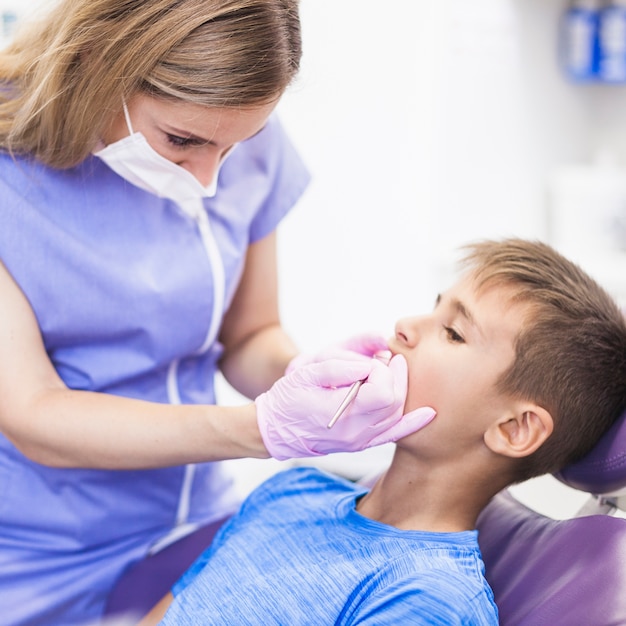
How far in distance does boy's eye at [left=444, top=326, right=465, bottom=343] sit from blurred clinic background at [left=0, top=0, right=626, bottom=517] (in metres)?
1.51

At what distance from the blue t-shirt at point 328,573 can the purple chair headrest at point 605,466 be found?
19 cm

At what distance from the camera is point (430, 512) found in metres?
1.33

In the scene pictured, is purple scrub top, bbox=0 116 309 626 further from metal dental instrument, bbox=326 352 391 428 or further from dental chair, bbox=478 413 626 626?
dental chair, bbox=478 413 626 626

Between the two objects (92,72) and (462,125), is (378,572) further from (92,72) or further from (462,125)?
(462,125)

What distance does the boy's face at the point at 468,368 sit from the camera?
4.17 ft

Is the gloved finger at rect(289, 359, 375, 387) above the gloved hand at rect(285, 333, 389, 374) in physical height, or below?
above

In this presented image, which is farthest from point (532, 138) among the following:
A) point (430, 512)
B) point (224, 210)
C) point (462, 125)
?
point (430, 512)

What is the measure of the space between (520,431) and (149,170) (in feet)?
2.28

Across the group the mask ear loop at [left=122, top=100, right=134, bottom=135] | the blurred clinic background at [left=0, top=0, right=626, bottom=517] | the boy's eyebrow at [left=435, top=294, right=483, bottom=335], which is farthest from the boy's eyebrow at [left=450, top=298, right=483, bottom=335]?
the blurred clinic background at [left=0, top=0, right=626, bottom=517]

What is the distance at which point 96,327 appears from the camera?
4.51ft

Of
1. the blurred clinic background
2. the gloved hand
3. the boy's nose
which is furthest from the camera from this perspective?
the blurred clinic background

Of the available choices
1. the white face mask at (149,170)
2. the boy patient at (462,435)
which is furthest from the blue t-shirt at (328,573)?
the white face mask at (149,170)

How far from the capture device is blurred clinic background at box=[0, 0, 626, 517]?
9.32 ft

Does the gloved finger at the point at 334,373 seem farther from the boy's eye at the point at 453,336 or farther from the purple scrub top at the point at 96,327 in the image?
the purple scrub top at the point at 96,327
